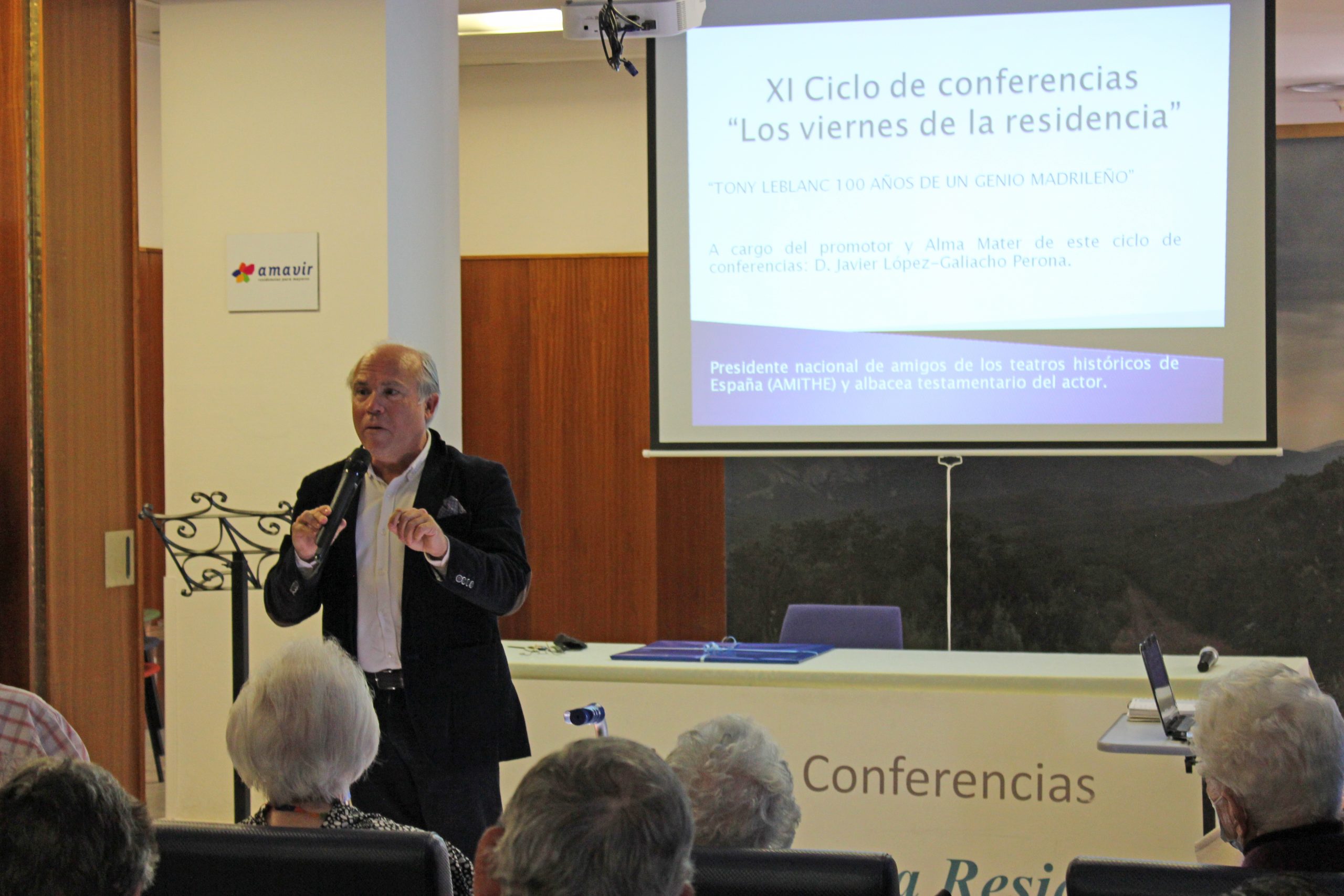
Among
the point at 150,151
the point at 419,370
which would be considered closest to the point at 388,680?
the point at 419,370

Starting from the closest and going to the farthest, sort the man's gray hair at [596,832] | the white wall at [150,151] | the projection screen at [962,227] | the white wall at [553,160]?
1. the man's gray hair at [596,832]
2. the projection screen at [962,227]
3. the white wall at [150,151]
4. the white wall at [553,160]

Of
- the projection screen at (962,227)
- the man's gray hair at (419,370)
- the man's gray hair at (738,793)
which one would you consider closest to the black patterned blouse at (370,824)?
the man's gray hair at (738,793)

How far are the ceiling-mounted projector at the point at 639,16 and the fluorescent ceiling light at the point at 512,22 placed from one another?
62.5 inches

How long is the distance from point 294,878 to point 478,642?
3.44 feet

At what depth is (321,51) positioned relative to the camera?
440cm

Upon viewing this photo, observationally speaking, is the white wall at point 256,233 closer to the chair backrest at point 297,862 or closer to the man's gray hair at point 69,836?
the chair backrest at point 297,862

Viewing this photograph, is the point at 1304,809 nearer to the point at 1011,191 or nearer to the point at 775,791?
the point at 775,791

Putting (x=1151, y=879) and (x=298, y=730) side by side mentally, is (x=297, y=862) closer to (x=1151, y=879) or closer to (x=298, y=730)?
(x=298, y=730)

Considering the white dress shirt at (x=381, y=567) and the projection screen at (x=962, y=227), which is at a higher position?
the projection screen at (x=962, y=227)

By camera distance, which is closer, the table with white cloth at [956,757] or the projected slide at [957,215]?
the table with white cloth at [956,757]

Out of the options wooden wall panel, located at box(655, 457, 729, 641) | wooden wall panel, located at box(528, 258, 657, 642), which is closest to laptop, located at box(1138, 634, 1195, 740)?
wooden wall panel, located at box(655, 457, 729, 641)

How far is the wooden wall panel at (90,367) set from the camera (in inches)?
110

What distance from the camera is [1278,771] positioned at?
72.5 inches

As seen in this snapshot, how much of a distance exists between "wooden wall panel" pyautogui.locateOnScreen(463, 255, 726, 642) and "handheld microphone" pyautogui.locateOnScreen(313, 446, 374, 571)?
3.60m
